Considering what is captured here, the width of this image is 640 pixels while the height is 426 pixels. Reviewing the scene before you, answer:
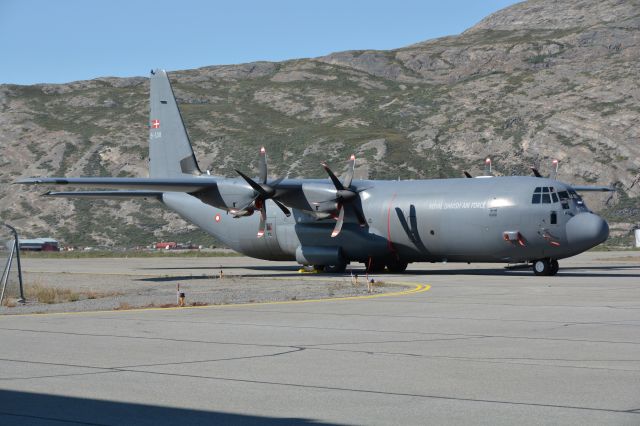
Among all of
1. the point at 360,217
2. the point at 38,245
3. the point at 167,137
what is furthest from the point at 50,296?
the point at 38,245

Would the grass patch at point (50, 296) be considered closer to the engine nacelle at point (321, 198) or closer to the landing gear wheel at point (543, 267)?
the engine nacelle at point (321, 198)

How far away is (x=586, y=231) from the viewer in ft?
110

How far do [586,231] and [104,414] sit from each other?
88.9 feet

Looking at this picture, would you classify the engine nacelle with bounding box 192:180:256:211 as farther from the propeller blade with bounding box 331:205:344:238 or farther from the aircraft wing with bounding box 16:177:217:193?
the propeller blade with bounding box 331:205:344:238

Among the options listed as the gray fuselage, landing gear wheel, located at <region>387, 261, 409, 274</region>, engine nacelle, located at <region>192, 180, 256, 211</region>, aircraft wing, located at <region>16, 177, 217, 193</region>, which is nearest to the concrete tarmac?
the gray fuselage

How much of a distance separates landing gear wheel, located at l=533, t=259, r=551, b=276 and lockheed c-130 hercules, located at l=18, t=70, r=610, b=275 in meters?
0.04

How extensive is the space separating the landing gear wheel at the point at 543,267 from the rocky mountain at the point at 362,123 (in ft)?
177

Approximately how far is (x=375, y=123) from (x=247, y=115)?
775 inches

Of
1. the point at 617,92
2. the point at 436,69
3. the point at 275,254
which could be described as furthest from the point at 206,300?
the point at 436,69

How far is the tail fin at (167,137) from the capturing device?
46.9 meters

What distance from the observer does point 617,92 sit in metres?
112

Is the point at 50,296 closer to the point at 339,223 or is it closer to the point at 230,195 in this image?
the point at 230,195

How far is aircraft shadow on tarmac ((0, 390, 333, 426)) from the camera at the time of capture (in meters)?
9.09

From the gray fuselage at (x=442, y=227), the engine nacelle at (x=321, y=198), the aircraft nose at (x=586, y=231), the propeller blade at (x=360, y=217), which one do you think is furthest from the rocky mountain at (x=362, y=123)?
the aircraft nose at (x=586, y=231)
